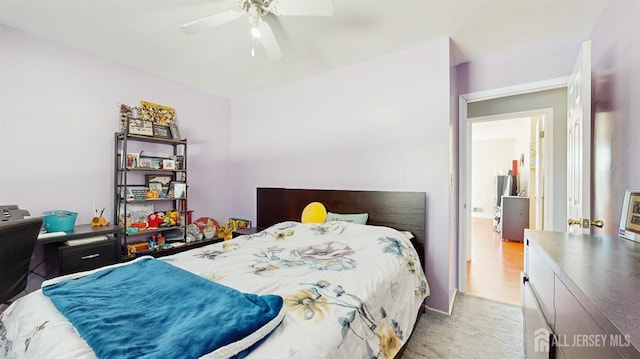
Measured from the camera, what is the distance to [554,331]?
968 millimetres

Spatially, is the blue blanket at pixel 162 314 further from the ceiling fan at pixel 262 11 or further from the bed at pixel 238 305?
the ceiling fan at pixel 262 11

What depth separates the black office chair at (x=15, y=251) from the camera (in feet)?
4.73

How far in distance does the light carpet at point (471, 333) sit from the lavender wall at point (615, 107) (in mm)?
969

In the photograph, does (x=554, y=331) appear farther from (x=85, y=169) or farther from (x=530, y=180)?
(x=530, y=180)

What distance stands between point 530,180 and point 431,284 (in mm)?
4090

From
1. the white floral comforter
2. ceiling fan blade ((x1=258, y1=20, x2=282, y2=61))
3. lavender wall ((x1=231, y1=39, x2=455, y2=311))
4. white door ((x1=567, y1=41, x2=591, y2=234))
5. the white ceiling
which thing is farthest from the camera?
lavender wall ((x1=231, y1=39, x2=455, y2=311))

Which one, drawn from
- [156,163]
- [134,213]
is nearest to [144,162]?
[156,163]

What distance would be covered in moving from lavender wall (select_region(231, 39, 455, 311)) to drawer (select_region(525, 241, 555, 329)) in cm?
96

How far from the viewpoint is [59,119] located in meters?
2.44

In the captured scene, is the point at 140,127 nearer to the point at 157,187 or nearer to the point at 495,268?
the point at 157,187


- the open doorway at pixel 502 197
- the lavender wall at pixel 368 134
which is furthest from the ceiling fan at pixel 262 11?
the open doorway at pixel 502 197

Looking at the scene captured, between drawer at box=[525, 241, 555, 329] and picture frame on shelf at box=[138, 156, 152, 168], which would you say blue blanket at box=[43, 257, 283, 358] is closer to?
drawer at box=[525, 241, 555, 329]

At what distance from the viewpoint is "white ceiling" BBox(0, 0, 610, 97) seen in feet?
6.23

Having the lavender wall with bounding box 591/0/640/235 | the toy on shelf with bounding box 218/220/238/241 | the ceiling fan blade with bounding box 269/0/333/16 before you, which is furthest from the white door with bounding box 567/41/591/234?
the toy on shelf with bounding box 218/220/238/241
